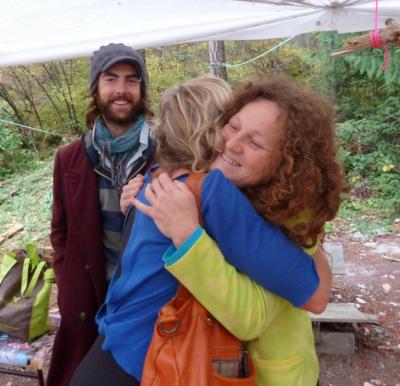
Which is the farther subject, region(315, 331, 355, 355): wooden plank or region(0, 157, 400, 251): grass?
region(0, 157, 400, 251): grass

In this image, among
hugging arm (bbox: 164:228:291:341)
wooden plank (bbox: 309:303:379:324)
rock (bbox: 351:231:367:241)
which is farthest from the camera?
rock (bbox: 351:231:367:241)

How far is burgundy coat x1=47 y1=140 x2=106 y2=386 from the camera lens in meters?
2.25

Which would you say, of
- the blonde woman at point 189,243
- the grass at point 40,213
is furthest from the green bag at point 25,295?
the grass at point 40,213

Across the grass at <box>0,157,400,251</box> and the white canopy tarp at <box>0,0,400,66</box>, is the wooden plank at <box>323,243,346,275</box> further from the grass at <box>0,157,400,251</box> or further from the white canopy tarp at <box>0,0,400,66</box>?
the white canopy tarp at <box>0,0,400,66</box>

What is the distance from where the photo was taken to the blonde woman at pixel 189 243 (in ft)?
3.63

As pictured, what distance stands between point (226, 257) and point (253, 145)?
330 millimetres

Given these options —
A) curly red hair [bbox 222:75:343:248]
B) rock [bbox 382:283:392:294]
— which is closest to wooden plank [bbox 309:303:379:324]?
rock [bbox 382:283:392:294]

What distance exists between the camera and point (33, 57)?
2.81m

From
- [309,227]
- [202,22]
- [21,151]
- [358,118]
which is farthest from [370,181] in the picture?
[21,151]

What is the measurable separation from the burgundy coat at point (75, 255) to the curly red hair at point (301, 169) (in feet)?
4.09

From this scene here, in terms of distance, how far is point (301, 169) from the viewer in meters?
Result: 1.17

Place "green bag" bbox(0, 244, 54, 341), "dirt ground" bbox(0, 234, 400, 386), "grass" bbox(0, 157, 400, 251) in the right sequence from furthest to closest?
1. "grass" bbox(0, 157, 400, 251)
2. "dirt ground" bbox(0, 234, 400, 386)
3. "green bag" bbox(0, 244, 54, 341)

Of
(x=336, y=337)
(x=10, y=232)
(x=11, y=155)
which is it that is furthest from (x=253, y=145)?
(x=11, y=155)

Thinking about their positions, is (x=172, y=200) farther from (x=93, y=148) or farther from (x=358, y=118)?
(x=358, y=118)
